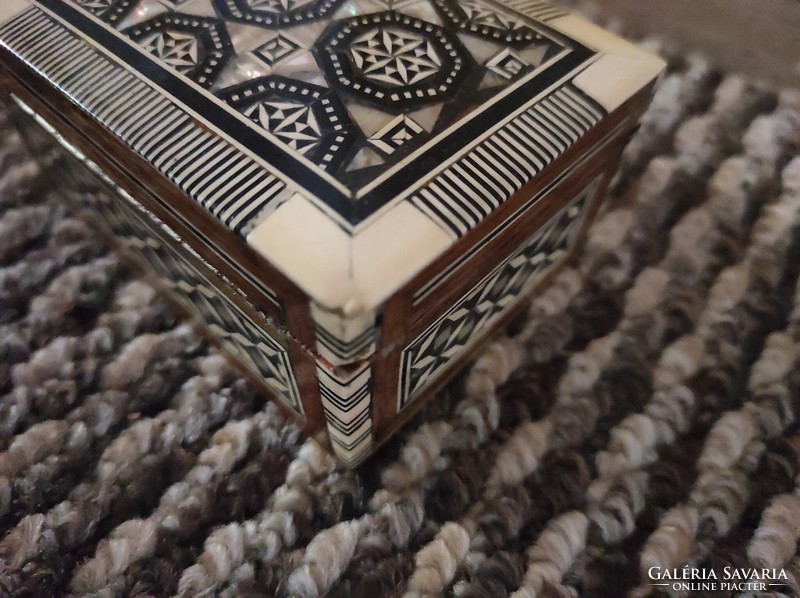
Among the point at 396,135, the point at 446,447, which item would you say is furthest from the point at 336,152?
the point at 446,447

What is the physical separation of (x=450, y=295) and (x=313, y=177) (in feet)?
0.35

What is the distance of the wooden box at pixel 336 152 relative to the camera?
34 centimetres

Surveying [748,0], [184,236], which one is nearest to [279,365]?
[184,236]

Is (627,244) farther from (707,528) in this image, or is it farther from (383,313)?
(383,313)

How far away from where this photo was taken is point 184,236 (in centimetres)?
40

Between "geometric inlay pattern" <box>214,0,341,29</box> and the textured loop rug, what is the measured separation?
26 cm

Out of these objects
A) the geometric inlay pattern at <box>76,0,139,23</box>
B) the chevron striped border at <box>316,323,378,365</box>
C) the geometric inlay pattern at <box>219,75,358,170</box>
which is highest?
the geometric inlay pattern at <box>76,0,139,23</box>

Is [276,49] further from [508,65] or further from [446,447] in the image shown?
[446,447]

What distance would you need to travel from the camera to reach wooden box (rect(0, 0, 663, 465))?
34 centimetres

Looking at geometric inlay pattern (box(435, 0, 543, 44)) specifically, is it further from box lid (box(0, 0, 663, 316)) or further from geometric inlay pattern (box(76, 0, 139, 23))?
geometric inlay pattern (box(76, 0, 139, 23))

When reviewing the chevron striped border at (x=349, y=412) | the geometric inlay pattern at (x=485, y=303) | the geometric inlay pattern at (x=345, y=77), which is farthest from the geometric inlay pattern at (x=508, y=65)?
the chevron striped border at (x=349, y=412)

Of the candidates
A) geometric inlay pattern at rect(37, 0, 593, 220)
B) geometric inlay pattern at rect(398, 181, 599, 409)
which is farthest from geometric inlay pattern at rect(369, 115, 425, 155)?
geometric inlay pattern at rect(398, 181, 599, 409)

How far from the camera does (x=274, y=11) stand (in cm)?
45

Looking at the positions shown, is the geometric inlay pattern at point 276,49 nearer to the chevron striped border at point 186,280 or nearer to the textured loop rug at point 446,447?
the chevron striped border at point 186,280
